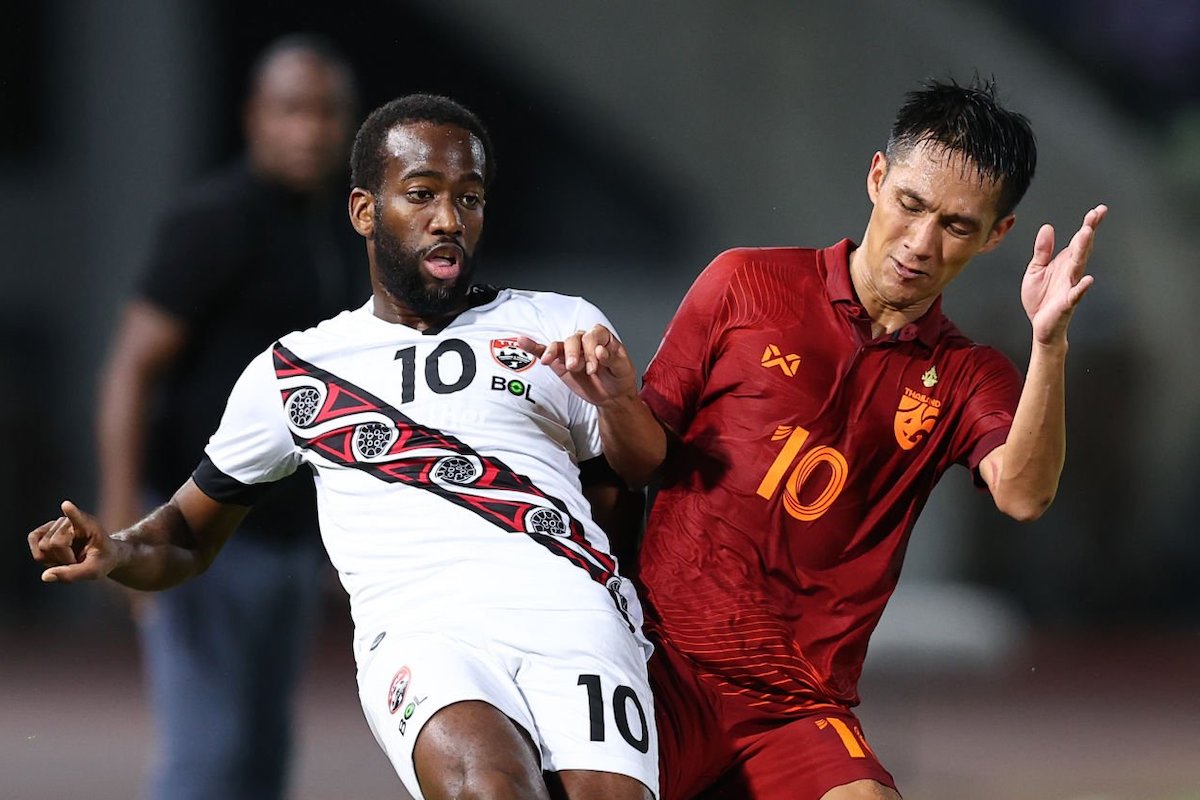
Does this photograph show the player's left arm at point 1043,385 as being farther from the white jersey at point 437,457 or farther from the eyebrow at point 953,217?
the white jersey at point 437,457

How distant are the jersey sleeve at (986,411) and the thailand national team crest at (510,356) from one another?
2.08 feet

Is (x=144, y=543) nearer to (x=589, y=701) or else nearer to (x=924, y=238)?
(x=589, y=701)

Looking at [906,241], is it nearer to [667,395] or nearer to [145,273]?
[667,395]

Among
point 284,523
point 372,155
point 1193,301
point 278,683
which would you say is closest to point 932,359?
point 372,155

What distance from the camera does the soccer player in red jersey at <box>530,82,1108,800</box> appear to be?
6.40 feet

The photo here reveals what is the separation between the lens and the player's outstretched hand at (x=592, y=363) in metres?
1.74

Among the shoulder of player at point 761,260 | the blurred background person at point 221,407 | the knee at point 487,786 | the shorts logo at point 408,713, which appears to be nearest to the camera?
the knee at point 487,786

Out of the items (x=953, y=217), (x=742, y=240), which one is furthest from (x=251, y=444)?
(x=742, y=240)

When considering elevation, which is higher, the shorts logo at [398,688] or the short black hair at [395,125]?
the short black hair at [395,125]

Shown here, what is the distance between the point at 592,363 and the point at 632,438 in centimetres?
19

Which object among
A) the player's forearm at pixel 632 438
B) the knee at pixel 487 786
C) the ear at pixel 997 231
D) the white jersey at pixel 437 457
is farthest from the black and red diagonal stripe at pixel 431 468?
the ear at pixel 997 231

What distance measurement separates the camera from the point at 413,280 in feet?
6.48

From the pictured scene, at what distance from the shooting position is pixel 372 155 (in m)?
2.02

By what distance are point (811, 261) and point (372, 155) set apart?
0.67 meters
